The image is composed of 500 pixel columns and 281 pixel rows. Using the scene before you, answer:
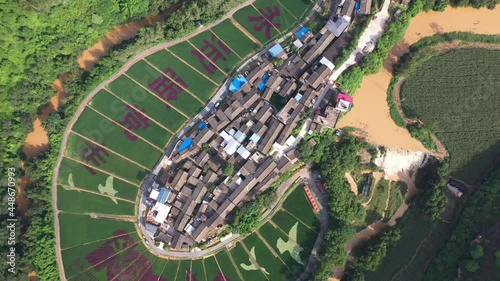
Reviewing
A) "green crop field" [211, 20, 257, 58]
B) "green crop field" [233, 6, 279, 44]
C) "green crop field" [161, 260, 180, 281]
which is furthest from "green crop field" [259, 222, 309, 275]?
"green crop field" [233, 6, 279, 44]

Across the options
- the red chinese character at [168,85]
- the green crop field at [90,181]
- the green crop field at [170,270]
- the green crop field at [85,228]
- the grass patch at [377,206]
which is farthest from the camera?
the red chinese character at [168,85]

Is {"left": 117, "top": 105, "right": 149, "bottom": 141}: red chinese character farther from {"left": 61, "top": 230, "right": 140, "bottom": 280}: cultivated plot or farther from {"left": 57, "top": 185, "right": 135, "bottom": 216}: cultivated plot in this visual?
{"left": 61, "top": 230, "right": 140, "bottom": 280}: cultivated plot

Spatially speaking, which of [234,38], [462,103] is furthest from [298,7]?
[462,103]

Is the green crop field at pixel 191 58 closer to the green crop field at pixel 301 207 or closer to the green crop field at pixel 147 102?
the green crop field at pixel 147 102

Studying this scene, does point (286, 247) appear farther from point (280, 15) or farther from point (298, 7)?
point (298, 7)

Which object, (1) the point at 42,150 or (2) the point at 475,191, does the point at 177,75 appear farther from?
(2) the point at 475,191

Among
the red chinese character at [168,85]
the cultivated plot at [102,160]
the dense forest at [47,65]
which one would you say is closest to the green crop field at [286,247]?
the cultivated plot at [102,160]
